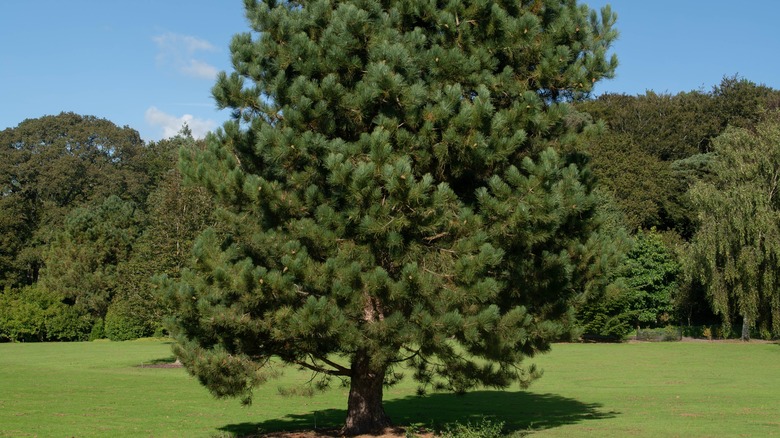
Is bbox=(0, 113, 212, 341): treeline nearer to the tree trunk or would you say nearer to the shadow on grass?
the shadow on grass

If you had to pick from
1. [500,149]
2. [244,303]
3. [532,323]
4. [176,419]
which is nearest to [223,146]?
[244,303]

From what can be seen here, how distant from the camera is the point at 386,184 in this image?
11.3 metres

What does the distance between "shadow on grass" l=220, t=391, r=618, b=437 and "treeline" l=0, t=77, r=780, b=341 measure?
49.0ft

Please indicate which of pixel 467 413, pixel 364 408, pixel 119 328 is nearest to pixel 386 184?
pixel 364 408

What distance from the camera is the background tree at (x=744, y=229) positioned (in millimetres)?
38000

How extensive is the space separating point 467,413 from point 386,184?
410 inches

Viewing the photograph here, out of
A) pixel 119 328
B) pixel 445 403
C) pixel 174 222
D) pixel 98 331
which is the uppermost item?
pixel 174 222

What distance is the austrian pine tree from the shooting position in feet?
38.6

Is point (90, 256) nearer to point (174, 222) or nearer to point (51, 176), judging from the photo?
point (51, 176)

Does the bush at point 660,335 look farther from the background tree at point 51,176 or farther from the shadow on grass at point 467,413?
the background tree at point 51,176

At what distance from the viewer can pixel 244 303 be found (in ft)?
40.0

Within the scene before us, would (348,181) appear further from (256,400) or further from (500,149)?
(256,400)

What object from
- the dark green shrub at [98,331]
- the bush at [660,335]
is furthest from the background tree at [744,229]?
the dark green shrub at [98,331]

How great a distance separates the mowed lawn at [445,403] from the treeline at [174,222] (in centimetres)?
631
